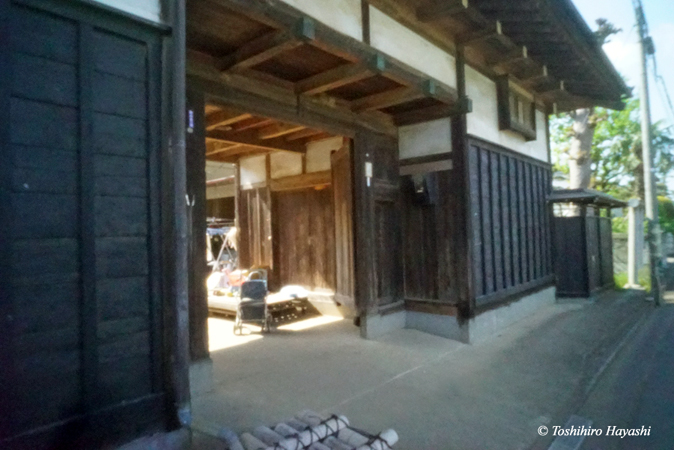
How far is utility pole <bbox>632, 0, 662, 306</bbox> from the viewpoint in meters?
9.94

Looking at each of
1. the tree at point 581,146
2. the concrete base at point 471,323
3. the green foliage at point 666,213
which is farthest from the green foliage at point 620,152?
the concrete base at point 471,323

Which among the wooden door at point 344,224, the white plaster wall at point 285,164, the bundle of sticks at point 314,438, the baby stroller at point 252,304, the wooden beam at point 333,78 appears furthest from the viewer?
the white plaster wall at point 285,164

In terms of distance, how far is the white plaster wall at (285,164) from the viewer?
28.5ft

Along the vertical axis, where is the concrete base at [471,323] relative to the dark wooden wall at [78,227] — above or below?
below

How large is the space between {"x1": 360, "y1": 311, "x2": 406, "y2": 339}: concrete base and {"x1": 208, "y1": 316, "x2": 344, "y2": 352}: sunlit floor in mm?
1256

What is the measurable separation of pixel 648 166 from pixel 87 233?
12035mm

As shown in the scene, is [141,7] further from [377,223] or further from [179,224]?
[377,223]

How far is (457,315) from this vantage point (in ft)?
21.2

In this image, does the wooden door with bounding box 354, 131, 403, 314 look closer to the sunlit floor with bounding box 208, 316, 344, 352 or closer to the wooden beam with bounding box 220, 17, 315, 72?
the sunlit floor with bounding box 208, 316, 344, 352

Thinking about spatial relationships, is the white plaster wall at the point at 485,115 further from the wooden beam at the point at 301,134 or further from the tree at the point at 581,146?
the tree at the point at 581,146

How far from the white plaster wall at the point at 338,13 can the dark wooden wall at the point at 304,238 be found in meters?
3.76

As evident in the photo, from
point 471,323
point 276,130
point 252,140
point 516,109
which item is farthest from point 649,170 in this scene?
point 252,140

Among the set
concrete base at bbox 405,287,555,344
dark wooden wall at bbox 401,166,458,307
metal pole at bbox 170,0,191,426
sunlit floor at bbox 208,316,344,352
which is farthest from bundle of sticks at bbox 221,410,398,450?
dark wooden wall at bbox 401,166,458,307

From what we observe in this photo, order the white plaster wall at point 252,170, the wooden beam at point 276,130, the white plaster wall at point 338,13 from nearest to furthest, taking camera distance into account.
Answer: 1. the white plaster wall at point 338,13
2. the wooden beam at point 276,130
3. the white plaster wall at point 252,170
